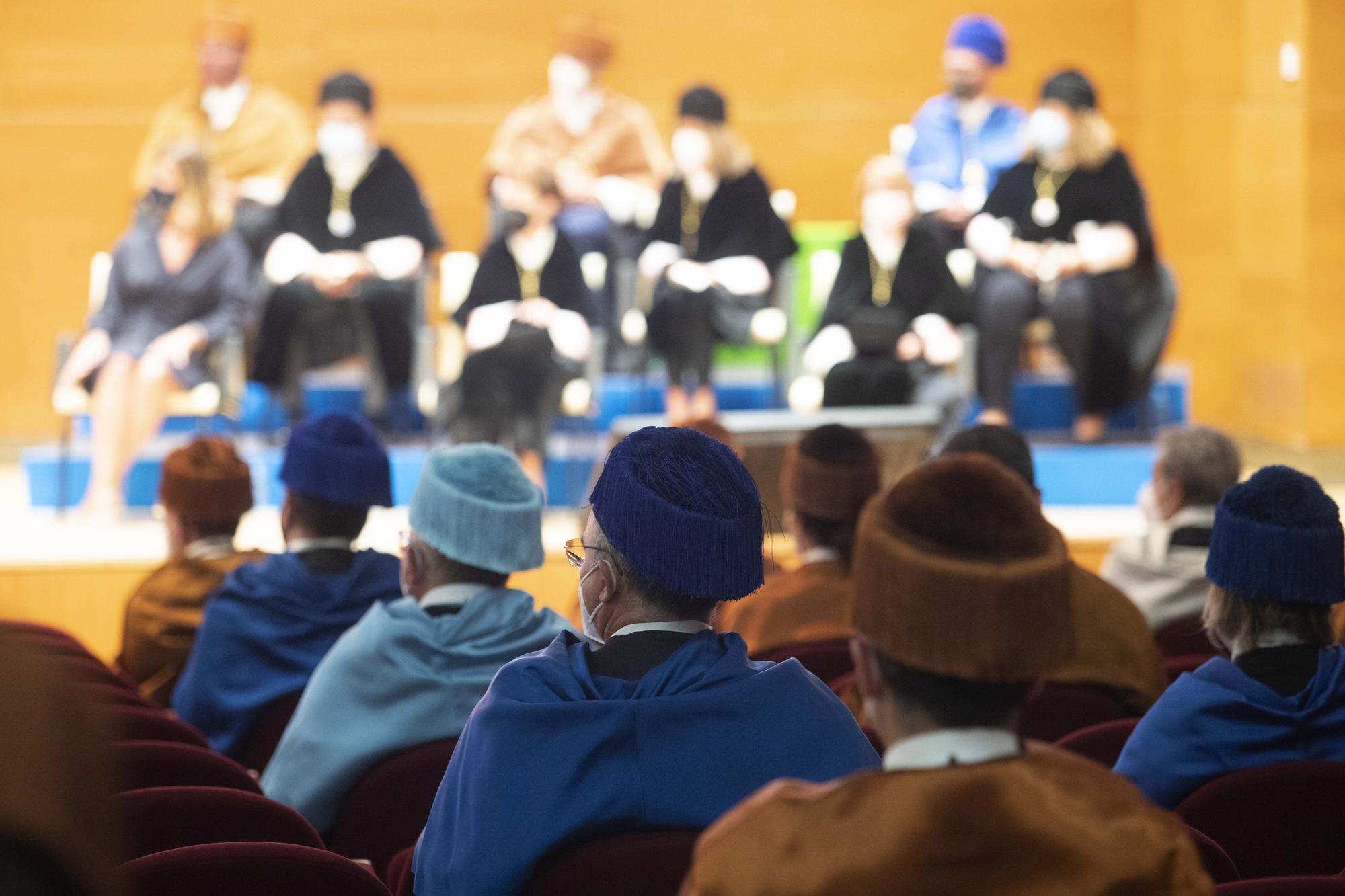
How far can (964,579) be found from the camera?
53.3 inches

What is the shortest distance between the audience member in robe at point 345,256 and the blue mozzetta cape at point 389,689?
430 centimetres

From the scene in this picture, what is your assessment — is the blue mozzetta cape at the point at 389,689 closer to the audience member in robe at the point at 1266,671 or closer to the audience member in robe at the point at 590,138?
the audience member in robe at the point at 1266,671

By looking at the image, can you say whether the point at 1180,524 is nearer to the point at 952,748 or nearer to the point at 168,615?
the point at 168,615

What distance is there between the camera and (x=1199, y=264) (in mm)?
8758

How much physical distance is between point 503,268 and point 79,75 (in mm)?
3613

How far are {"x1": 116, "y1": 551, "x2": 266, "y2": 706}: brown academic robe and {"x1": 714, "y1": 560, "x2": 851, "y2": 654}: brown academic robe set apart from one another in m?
1.14

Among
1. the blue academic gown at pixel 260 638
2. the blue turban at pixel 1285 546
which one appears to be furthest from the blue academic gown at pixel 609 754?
the blue academic gown at pixel 260 638

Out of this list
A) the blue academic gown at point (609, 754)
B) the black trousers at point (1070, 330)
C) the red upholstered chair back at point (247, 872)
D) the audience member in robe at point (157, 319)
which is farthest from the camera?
the black trousers at point (1070, 330)

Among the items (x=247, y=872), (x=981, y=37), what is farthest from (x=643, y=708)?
(x=981, y=37)

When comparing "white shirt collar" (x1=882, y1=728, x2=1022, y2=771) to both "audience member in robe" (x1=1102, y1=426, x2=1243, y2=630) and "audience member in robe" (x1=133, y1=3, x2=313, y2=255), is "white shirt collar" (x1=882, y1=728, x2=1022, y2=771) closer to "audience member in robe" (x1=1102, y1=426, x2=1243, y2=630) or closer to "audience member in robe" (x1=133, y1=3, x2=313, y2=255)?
"audience member in robe" (x1=1102, y1=426, x2=1243, y2=630)

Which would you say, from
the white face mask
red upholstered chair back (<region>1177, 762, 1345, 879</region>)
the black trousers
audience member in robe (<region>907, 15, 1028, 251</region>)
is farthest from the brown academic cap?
audience member in robe (<region>907, 15, 1028, 251</region>)

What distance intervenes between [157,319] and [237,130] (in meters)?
1.36

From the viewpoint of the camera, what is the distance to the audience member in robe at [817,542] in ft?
10.6

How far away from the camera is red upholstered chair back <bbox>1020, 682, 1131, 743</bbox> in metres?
2.56
